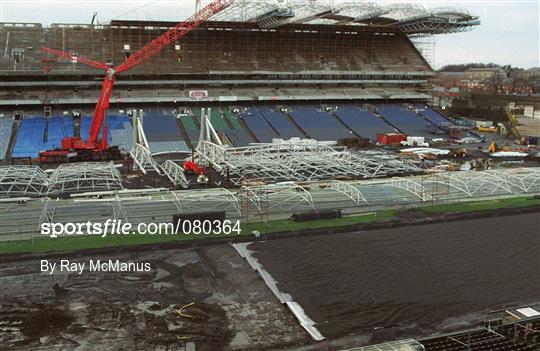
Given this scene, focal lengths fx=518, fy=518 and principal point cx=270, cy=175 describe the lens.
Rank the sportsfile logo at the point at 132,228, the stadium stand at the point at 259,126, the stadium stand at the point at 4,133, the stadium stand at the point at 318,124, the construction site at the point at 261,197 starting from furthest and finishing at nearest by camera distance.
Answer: the stadium stand at the point at 318,124, the stadium stand at the point at 259,126, the stadium stand at the point at 4,133, the sportsfile logo at the point at 132,228, the construction site at the point at 261,197

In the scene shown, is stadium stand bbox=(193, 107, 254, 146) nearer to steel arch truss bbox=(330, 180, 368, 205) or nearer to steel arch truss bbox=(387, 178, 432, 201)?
steel arch truss bbox=(330, 180, 368, 205)

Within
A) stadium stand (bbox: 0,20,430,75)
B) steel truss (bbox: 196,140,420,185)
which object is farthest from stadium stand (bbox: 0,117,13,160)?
steel truss (bbox: 196,140,420,185)

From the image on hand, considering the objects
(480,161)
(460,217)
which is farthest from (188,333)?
(480,161)

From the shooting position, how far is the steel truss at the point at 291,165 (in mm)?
35031

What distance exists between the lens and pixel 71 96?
52.8 meters

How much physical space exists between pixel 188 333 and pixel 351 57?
2264 inches

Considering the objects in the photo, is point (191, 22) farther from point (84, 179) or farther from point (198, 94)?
point (84, 179)

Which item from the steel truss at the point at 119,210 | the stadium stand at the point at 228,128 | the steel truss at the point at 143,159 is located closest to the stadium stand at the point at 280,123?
the stadium stand at the point at 228,128

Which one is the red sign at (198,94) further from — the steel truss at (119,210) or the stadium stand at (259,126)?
the steel truss at (119,210)

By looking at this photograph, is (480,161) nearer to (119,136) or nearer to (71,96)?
(119,136)

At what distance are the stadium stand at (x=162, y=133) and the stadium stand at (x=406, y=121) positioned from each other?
24506 mm

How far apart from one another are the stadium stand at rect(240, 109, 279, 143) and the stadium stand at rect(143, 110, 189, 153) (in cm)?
750

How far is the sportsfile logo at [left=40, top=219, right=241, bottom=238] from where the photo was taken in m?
23.5

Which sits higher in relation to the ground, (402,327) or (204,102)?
(204,102)
